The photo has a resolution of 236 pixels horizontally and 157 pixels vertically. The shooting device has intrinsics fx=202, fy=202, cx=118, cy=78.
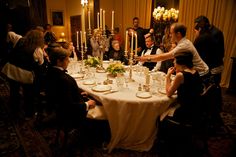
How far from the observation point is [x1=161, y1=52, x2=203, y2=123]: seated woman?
2.03 m

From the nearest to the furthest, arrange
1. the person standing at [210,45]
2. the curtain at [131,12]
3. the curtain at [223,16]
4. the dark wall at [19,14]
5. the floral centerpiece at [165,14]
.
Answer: the person standing at [210,45], the curtain at [223,16], the floral centerpiece at [165,14], the curtain at [131,12], the dark wall at [19,14]

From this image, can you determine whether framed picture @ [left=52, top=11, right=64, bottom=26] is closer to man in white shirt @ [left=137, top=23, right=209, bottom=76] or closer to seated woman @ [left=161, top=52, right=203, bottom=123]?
man in white shirt @ [left=137, top=23, right=209, bottom=76]

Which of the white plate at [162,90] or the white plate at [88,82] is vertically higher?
the white plate at [88,82]

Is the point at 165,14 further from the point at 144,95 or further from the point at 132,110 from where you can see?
the point at 132,110

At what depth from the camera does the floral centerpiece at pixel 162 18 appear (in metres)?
4.93

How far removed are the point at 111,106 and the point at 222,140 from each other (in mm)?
1641

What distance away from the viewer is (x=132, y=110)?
216 centimetres

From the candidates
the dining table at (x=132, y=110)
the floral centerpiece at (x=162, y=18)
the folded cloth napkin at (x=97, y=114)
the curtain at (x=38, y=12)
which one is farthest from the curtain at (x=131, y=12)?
the folded cloth napkin at (x=97, y=114)

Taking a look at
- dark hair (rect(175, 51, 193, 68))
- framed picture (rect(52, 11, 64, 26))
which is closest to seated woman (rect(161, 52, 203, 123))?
dark hair (rect(175, 51, 193, 68))

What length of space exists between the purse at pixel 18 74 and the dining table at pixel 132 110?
3.20 ft

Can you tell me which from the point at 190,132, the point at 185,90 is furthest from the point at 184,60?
the point at 190,132

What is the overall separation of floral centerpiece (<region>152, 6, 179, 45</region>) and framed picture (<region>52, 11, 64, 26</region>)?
5070 mm

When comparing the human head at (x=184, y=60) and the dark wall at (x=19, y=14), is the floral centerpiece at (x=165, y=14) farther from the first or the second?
the dark wall at (x=19, y=14)


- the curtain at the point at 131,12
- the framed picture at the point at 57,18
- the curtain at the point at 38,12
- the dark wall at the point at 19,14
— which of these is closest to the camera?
the curtain at the point at 131,12
